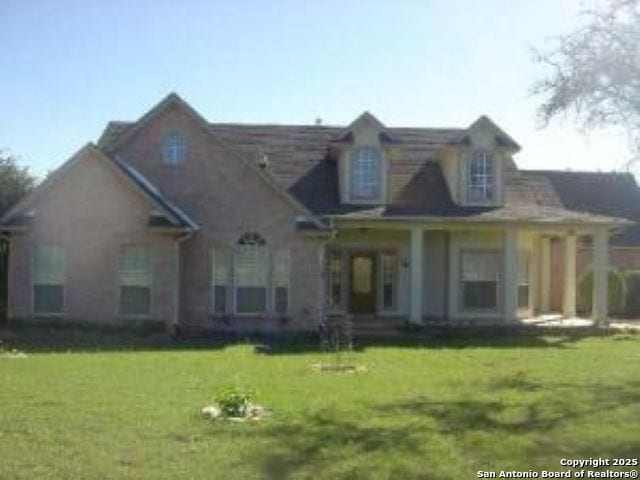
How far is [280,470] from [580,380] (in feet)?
30.9

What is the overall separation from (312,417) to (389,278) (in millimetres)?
19719

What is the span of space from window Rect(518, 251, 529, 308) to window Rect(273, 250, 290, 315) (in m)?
8.10

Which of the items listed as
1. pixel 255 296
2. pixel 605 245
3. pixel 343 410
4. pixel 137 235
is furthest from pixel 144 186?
pixel 343 410

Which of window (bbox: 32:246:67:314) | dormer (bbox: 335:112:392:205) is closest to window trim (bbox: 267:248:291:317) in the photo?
dormer (bbox: 335:112:392:205)

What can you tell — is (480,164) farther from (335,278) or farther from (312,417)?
(312,417)

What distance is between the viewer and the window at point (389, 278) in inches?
1304

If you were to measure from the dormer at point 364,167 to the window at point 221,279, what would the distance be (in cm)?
439

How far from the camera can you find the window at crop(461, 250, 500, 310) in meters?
32.5

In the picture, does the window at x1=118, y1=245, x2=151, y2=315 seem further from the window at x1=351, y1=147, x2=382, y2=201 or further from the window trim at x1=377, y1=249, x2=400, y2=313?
the window trim at x1=377, y1=249, x2=400, y2=313

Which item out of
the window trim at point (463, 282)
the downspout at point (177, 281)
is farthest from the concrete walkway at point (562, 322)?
the downspout at point (177, 281)

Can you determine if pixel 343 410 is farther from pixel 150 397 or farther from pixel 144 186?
pixel 144 186

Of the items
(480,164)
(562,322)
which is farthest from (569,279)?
(480,164)

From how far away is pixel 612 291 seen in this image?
40125mm

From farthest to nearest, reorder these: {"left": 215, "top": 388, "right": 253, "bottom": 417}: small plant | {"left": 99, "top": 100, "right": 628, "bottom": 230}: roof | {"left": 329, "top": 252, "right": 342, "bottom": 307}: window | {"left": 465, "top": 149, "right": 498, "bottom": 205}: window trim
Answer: {"left": 329, "top": 252, "right": 342, "bottom": 307}: window
{"left": 465, "top": 149, "right": 498, "bottom": 205}: window trim
{"left": 99, "top": 100, "right": 628, "bottom": 230}: roof
{"left": 215, "top": 388, "right": 253, "bottom": 417}: small plant
